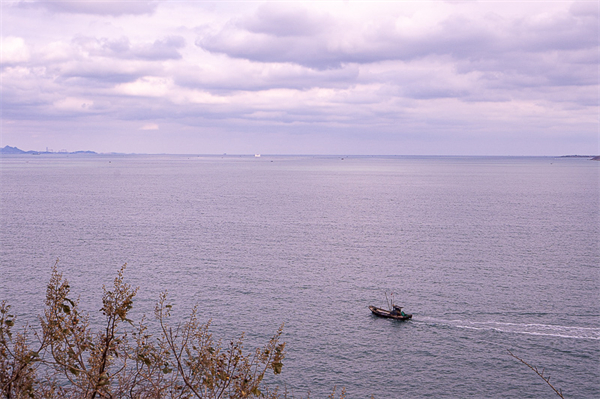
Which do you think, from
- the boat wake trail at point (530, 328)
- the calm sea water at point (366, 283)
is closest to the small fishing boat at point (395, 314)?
the calm sea water at point (366, 283)

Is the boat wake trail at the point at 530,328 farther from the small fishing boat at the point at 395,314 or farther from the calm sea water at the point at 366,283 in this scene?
the small fishing boat at the point at 395,314

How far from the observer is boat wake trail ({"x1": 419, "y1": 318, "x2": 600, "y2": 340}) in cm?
6328

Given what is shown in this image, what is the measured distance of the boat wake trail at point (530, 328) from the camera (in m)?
63.3

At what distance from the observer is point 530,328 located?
65375mm

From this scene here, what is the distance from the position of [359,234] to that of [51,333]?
115 meters

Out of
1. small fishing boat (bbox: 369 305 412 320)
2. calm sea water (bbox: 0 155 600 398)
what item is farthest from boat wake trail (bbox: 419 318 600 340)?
small fishing boat (bbox: 369 305 412 320)

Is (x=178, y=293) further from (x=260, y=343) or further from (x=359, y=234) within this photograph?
(x=359, y=234)

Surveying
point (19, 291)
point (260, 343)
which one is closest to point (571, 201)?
point (260, 343)

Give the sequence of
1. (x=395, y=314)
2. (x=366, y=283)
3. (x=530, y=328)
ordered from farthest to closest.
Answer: (x=366, y=283)
(x=395, y=314)
(x=530, y=328)

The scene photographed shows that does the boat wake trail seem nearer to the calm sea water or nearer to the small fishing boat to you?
the calm sea water

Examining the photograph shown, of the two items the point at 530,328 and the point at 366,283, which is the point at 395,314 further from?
the point at 530,328

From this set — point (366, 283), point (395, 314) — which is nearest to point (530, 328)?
point (395, 314)

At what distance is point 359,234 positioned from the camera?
127688 mm

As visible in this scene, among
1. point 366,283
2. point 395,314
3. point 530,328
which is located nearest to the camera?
point 530,328
